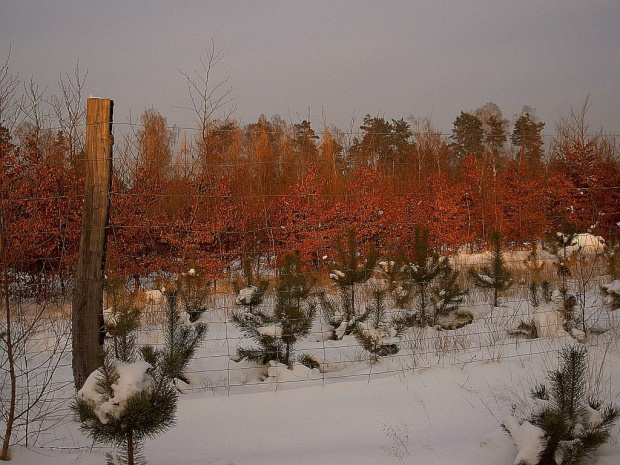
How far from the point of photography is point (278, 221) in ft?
46.3

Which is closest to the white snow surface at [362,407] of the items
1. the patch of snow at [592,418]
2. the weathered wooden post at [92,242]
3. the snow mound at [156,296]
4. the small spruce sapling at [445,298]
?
the patch of snow at [592,418]

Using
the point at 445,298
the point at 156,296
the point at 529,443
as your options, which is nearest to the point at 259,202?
the point at 156,296

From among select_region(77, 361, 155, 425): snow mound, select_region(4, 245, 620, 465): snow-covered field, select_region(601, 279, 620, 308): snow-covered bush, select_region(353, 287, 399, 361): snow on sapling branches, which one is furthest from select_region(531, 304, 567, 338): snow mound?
select_region(77, 361, 155, 425): snow mound

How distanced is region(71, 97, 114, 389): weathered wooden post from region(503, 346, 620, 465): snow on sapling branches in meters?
3.33

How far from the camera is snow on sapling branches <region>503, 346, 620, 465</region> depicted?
9.35 feet

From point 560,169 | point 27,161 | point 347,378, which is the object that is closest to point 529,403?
point 347,378

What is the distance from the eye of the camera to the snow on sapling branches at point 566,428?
9.35 feet

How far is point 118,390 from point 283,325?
2620 millimetres

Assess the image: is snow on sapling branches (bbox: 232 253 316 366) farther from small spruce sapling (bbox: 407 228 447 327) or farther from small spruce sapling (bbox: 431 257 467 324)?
small spruce sapling (bbox: 431 257 467 324)

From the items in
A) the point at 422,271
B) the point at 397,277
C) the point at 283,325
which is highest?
the point at 422,271

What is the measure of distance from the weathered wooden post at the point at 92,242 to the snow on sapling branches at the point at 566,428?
3.33m

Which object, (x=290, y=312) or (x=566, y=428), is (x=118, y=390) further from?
(x=290, y=312)

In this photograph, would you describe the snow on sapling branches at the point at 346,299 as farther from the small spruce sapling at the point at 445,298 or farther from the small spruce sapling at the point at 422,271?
the small spruce sapling at the point at 445,298

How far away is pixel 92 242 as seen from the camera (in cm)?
430
